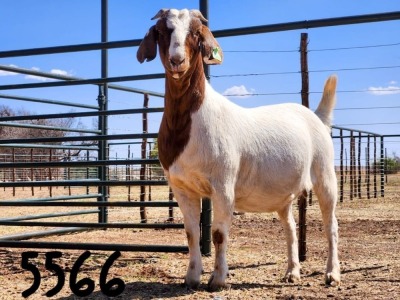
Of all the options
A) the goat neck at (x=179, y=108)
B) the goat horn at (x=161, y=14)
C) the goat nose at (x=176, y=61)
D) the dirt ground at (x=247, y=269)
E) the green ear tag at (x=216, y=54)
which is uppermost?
the goat horn at (x=161, y=14)

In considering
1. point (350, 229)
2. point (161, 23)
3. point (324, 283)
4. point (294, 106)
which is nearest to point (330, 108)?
point (294, 106)

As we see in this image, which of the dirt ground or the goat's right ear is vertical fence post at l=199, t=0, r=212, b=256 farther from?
the goat's right ear

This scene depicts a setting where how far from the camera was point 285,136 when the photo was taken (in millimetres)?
4039

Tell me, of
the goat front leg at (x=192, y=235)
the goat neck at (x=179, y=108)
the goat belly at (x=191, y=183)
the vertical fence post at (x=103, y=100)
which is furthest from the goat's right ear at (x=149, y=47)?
the vertical fence post at (x=103, y=100)

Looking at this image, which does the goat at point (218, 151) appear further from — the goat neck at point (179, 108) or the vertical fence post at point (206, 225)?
the vertical fence post at point (206, 225)

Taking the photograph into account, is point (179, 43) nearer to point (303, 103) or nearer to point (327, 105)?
point (327, 105)

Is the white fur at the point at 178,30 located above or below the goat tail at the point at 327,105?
above

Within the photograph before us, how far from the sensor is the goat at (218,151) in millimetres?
3564

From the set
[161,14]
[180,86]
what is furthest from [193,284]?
[161,14]

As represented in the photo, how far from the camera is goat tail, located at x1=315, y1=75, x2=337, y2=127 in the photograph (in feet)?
15.5

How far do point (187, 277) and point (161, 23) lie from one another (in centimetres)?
179

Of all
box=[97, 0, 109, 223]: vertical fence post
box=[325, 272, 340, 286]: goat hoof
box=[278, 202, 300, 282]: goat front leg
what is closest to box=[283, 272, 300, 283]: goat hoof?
box=[278, 202, 300, 282]: goat front leg

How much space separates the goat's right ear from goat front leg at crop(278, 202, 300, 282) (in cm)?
164

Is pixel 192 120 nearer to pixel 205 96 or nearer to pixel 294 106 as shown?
pixel 205 96
